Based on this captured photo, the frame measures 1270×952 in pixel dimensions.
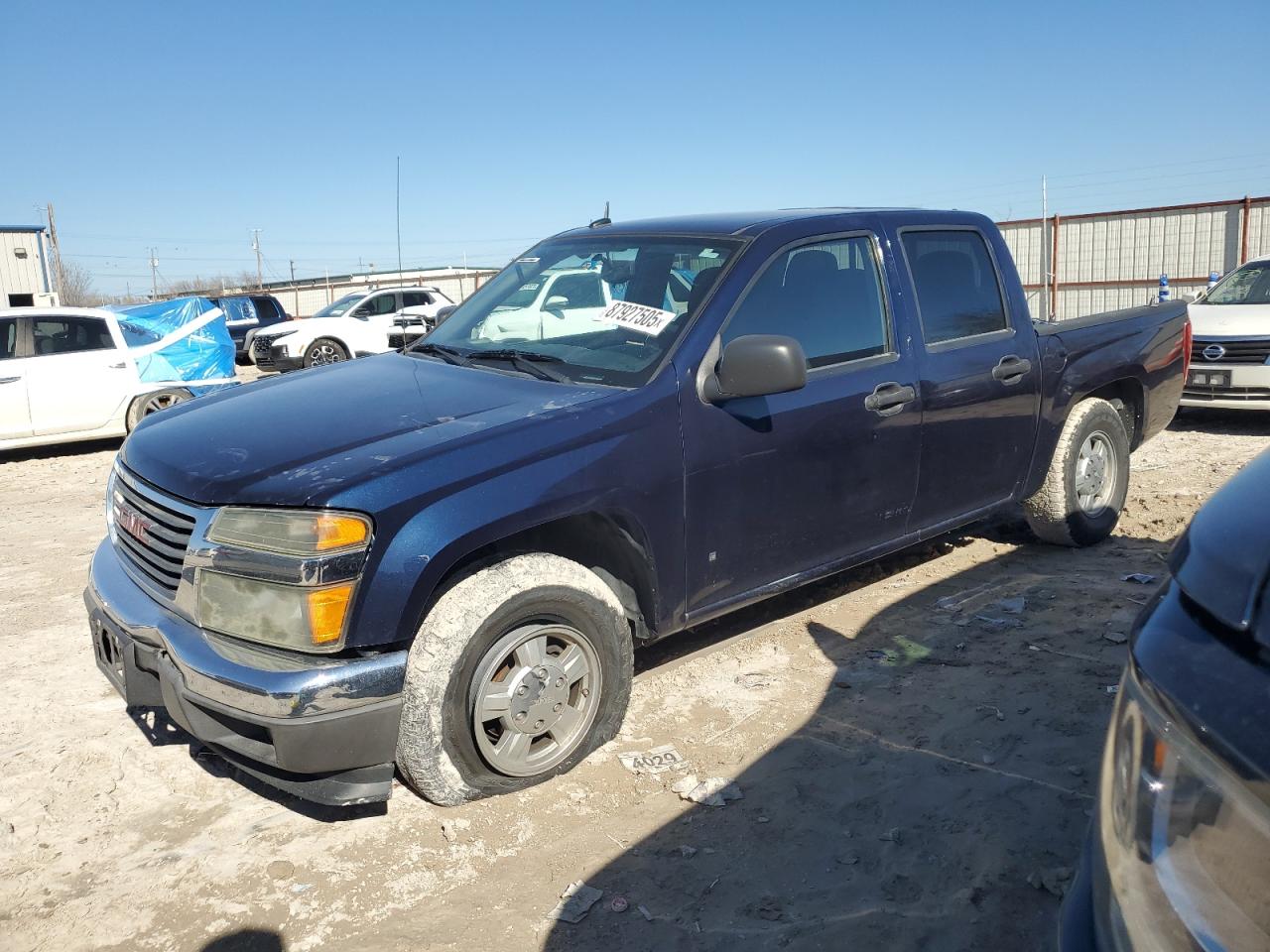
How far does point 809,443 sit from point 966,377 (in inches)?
43.0

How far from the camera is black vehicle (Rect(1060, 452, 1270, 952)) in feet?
3.58

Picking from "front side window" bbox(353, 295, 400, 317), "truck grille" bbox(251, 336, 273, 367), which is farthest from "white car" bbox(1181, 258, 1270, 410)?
"truck grille" bbox(251, 336, 273, 367)

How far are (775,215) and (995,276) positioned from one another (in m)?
1.30

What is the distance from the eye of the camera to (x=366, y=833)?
315 centimetres

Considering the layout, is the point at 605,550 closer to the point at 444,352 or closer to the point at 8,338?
the point at 444,352

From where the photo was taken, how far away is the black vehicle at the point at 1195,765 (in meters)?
1.09

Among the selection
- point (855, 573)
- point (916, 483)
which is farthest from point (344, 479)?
point (855, 573)

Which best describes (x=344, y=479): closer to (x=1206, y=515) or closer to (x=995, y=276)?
(x=1206, y=515)

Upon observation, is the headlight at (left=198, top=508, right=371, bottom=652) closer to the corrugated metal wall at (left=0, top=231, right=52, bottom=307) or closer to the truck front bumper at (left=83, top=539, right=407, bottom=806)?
the truck front bumper at (left=83, top=539, right=407, bottom=806)

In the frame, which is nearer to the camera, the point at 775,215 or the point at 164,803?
the point at 164,803

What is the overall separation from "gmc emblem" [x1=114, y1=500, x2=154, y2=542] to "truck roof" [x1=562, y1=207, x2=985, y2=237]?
2.28 metres

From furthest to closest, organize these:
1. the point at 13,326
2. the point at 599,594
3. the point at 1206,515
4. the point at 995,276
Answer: the point at 13,326
the point at 995,276
the point at 599,594
the point at 1206,515

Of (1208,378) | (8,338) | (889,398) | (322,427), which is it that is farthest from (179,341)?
(1208,378)

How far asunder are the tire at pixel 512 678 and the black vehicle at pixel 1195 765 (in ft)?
6.30
